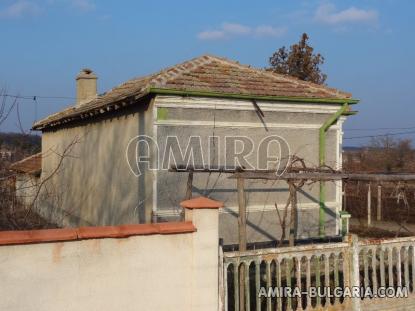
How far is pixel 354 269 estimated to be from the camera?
20.0 feet

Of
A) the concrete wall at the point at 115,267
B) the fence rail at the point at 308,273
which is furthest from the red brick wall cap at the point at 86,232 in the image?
the fence rail at the point at 308,273

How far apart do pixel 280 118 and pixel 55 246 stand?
624 centimetres

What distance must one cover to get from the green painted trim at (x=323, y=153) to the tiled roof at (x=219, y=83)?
0.35 meters

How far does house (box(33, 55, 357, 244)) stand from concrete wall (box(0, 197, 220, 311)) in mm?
3528

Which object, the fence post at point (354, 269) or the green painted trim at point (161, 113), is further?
the green painted trim at point (161, 113)

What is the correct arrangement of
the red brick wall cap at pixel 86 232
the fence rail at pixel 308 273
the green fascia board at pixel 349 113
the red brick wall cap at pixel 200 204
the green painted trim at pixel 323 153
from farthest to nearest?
the green fascia board at pixel 349 113, the green painted trim at pixel 323 153, the fence rail at pixel 308 273, the red brick wall cap at pixel 200 204, the red brick wall cap at pixel 86 232

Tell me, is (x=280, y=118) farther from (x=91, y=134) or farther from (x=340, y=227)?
(x=91, y=134)

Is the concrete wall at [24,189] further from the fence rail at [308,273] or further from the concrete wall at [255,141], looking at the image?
the fence rail at [308,273]

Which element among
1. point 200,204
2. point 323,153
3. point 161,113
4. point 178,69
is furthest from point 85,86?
point 200,204

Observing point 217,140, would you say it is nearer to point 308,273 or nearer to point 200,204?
point 308,273

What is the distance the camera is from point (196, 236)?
5207 mm

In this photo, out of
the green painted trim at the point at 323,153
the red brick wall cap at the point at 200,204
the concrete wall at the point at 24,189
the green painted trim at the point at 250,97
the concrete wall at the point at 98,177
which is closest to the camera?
the red brick wall cap at the point at 200,204

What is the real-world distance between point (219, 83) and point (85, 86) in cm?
934

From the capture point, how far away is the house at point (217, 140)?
28.9 feet
